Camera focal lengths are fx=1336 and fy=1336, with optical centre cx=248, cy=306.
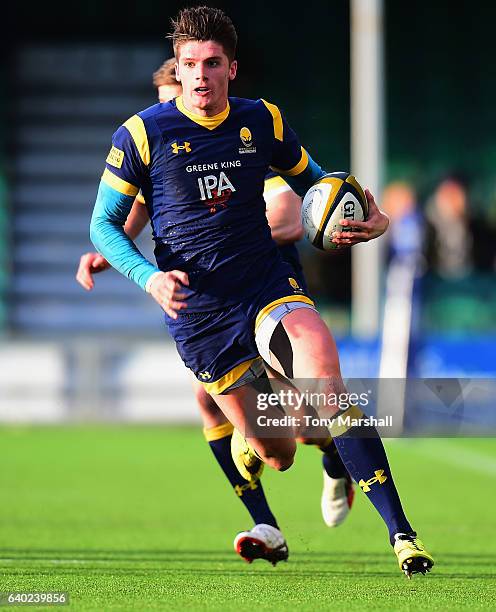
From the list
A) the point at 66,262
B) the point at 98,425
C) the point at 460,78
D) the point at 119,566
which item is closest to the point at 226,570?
the point at 119,566

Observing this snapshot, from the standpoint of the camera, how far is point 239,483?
22.0 ft

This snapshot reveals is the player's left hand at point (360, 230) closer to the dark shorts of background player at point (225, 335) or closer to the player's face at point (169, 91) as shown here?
the dark shorts of background player at point (225, 335)

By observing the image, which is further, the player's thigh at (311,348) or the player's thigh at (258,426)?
the player's thigh at (258,426)

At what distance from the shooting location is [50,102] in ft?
70.8

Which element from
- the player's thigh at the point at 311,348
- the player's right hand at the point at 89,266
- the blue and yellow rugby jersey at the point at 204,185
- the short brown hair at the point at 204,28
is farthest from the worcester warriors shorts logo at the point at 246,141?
the player's right hand at the point at 89,266

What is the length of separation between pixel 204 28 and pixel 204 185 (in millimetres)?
646

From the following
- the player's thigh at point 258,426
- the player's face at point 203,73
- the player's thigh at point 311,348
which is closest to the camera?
the player's thigh at point 311,348

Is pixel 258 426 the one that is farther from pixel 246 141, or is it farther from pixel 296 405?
pixel 246 141

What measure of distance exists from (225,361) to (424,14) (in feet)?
56.5

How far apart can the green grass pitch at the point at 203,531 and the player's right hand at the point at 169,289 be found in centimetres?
110

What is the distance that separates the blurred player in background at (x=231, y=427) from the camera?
6.29 m

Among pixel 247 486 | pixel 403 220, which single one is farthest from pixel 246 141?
pixel 403 220

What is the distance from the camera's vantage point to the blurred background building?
805 inches

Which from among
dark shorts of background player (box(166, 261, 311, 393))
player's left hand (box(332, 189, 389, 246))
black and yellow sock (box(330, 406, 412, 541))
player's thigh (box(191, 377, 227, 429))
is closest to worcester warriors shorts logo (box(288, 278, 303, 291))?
dark shorts of background player (box(166, 261, 311, 393))
